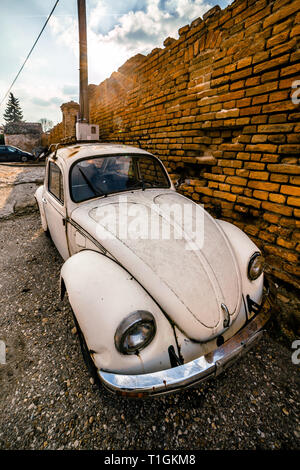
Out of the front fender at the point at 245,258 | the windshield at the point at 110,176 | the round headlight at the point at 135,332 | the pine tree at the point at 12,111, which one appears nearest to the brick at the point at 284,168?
the front fender at the point at 245,258

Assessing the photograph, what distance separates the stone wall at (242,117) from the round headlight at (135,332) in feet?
5.93

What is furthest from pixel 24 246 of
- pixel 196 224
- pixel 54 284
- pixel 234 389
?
pixel 234 389

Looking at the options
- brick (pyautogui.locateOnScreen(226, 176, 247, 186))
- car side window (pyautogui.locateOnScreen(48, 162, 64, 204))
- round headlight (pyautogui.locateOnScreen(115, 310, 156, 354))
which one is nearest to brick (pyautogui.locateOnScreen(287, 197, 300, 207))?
brick (pyautogui.locateOnScreen(226, 176, 247, 186))

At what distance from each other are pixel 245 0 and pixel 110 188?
264 cm

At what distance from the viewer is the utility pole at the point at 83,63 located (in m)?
5.10

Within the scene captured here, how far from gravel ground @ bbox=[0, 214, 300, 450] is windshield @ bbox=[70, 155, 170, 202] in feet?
4.78

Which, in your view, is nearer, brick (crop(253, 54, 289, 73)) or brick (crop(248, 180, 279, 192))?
brick (crop(253, 54, 289, 73))

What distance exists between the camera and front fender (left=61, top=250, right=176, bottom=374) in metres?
1.23

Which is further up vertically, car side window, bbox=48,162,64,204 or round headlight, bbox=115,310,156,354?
car side window, bbox=48,162,64,204

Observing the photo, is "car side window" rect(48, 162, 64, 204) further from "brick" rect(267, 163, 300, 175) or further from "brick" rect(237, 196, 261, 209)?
"brick" rect(267, 163, 300, 175)

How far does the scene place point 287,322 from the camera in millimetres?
2145

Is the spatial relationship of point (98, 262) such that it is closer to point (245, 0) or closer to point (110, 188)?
point (110, 188)

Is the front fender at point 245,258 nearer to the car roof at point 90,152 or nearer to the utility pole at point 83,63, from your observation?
the car roof at point 90,152

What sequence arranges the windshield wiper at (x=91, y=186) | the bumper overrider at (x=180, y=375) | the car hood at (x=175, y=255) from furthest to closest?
the windshield wiper at (x=91, y=186), the car hood at (x=175, y=255), the bumper overrider at (x=180, y=375)
